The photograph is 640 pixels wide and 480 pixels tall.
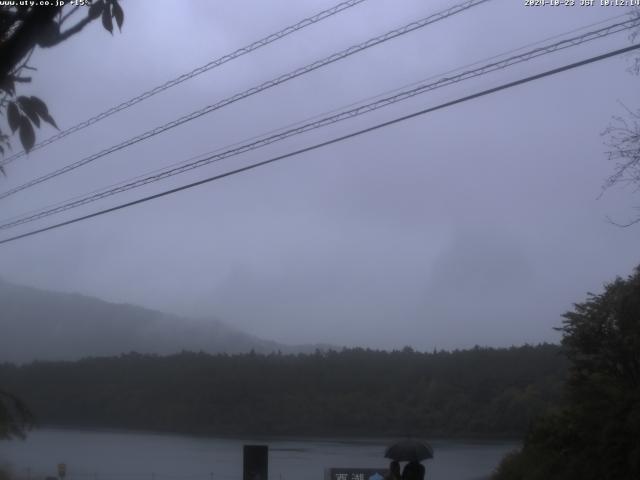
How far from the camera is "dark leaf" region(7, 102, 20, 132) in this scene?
4000mm

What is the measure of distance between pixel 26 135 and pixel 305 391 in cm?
3376

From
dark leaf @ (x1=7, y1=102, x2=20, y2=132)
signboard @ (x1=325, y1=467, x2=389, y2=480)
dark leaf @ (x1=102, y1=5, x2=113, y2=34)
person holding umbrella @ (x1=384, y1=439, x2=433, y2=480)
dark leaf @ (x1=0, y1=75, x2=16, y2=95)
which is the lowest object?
signboard @ (x1=325, y1=467, x2=389, y2=480)

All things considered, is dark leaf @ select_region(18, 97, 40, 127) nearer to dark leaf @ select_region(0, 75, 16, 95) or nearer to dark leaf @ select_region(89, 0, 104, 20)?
dark leaf @ select_region(0, 75, 16, 95)

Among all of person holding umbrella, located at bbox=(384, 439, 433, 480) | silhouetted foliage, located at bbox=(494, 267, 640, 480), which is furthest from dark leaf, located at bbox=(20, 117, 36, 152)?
person holding umbrella, located at bbox=(384, 439, 433, 480)

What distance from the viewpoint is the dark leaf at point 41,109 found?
4.00m

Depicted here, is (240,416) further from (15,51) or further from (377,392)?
(15,51)

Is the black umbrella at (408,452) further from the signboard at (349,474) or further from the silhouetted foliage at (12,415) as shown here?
the silhouetted foliage at (12,415)

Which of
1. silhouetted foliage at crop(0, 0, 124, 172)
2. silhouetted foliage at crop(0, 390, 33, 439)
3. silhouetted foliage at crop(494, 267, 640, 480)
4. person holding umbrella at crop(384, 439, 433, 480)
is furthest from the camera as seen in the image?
person holding umbrella at crop(384, 439, 433, 480)

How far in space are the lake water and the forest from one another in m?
1.04

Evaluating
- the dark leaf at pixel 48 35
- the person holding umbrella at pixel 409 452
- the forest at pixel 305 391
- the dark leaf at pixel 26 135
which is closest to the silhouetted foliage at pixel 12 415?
the dark leaf at pixel 26 135

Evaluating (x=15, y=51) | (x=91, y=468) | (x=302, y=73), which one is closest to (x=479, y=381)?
(x=91, y=468)

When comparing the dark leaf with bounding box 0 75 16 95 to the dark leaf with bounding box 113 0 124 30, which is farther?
the dark leaf with bounding box 113 0 124 30

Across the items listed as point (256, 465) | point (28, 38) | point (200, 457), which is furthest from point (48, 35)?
point (200, 457)

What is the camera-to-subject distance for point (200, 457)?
31.1 meters
